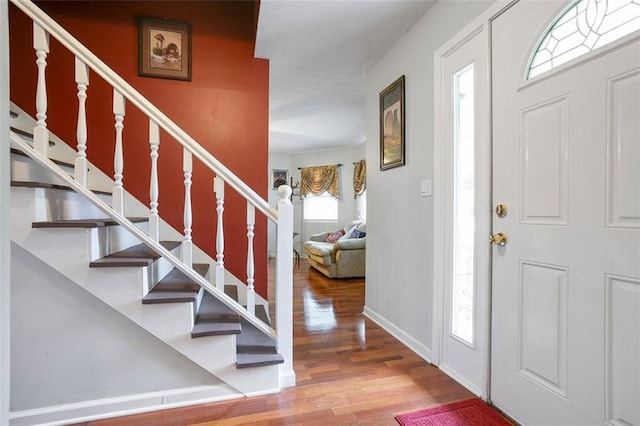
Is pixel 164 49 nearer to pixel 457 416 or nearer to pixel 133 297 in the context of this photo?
pixel 133 297

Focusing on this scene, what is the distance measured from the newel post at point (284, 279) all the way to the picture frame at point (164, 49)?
64.1 inches

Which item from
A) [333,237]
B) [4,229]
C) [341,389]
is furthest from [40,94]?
[333,237]

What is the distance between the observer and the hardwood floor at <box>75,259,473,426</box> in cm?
145

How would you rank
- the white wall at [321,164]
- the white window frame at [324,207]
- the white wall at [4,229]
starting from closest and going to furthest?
the white wall at [4,229] < the white wall at [321,164] < the white window frame at [324,207]

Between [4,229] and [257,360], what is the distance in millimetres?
1209

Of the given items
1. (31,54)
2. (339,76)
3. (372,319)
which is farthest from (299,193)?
(31,54)

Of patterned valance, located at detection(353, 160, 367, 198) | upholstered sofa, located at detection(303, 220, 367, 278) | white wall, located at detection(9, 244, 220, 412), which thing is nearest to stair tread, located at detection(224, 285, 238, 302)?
white wall, located at detection(9, 244, 220, 412)

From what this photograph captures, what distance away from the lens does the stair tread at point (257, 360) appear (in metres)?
1.59

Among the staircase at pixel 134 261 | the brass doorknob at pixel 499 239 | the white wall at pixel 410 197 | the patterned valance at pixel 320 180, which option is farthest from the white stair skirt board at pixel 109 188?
the patterned valance at pixel 320 180

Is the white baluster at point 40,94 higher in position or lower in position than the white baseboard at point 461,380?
higher

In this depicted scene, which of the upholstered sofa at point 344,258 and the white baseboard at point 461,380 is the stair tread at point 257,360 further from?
the upholstered sofa at point 344,258

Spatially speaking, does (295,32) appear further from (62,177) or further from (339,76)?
(62,177)

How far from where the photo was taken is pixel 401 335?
7.56 feet

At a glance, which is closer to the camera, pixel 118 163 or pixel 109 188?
pixel 118 163
